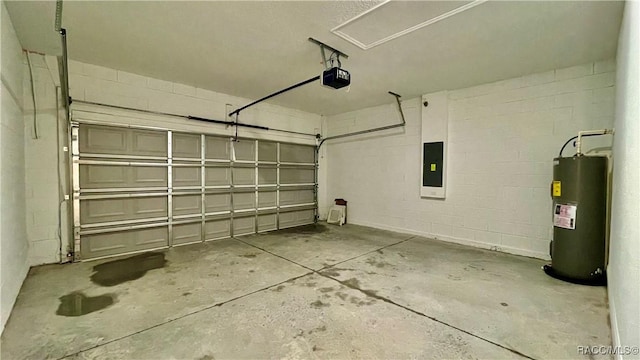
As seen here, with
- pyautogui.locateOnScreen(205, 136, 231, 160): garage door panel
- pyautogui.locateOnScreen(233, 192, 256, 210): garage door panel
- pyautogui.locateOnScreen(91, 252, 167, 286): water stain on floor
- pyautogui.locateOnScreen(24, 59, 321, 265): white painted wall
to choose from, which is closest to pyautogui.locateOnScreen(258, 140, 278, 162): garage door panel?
pyautogui.locateOnScreen(205, 136, 231, 160): garage door panel

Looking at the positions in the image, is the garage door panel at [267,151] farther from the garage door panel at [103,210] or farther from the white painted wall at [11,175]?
the white painted wall at [11,175]

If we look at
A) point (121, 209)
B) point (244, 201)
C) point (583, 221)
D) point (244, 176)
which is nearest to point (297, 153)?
point (244, 176)

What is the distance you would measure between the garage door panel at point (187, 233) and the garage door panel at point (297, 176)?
200 cm

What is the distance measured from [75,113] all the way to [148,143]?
89cm

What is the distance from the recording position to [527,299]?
2.44 m

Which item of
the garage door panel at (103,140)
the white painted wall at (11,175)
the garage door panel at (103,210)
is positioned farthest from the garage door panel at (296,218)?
the white painted wall at (11,175)

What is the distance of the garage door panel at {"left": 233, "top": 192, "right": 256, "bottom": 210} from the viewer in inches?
197

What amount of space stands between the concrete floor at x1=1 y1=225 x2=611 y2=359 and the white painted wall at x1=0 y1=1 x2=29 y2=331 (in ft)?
0.71

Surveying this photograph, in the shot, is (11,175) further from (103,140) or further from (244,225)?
(244,225)

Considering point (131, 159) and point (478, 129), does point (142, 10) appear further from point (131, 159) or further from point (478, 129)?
point (478, 129)

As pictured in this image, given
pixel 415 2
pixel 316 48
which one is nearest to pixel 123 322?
pixel 316 48

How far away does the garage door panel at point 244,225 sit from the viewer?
5000mm

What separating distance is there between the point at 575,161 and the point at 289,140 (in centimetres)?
476

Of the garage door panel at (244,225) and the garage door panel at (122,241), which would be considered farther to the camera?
the garage door panel at (244,225)
